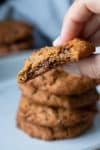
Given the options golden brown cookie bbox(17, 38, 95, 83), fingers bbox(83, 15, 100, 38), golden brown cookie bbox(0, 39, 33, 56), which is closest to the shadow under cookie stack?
fingers bbox(83, 15, 100, 38)

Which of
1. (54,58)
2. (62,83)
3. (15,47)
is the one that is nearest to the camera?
(54,58)

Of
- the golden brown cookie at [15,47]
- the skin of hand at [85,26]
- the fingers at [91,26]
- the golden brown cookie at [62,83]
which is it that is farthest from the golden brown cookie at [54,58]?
the golden brown cookie at [15,47]

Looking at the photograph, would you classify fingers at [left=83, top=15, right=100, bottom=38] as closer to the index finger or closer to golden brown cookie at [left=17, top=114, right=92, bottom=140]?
the index finger

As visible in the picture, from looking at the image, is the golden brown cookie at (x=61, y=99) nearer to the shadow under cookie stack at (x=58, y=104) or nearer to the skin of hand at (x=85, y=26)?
the shadow under cookie stack at (x=58, y=104)

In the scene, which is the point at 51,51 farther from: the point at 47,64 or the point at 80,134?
the point at 80,134

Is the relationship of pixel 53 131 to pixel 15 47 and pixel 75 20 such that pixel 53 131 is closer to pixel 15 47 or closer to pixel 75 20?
pixel 75 20

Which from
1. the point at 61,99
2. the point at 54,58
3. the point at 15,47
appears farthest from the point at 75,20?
the point at 15,47
